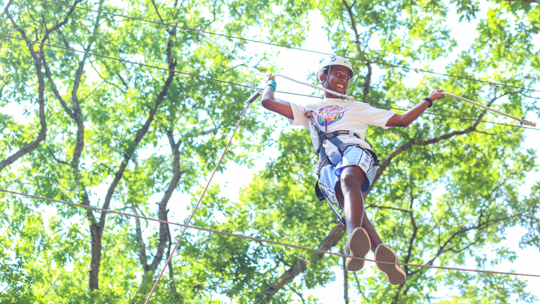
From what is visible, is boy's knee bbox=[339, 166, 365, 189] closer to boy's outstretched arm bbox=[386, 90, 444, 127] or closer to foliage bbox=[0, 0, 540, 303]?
boy's outstretched arm bbox=[386, 90, 444, 127]

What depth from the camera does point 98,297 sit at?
27.7ft

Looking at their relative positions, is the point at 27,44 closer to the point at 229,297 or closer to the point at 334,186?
the point at 229,297

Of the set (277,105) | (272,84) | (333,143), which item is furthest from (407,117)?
(272,84)

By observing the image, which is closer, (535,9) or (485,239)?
(535,9)

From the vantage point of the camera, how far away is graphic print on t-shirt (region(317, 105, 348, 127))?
365 centimetres

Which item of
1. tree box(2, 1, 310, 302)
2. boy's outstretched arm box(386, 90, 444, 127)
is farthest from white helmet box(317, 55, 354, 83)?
tree box(2, 1, 310, 302)

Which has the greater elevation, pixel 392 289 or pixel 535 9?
pixel 535 9

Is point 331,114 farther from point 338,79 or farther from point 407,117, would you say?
point 407,117

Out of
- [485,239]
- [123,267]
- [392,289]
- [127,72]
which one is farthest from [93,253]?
[485,239]

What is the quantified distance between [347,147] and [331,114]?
1.18 feet

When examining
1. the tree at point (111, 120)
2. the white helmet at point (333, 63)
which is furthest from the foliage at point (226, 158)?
the white helmet at point (333, 63)

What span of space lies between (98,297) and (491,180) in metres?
7.79

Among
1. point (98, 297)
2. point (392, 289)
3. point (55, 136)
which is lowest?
point (98, 297)

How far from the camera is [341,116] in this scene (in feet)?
12.0
